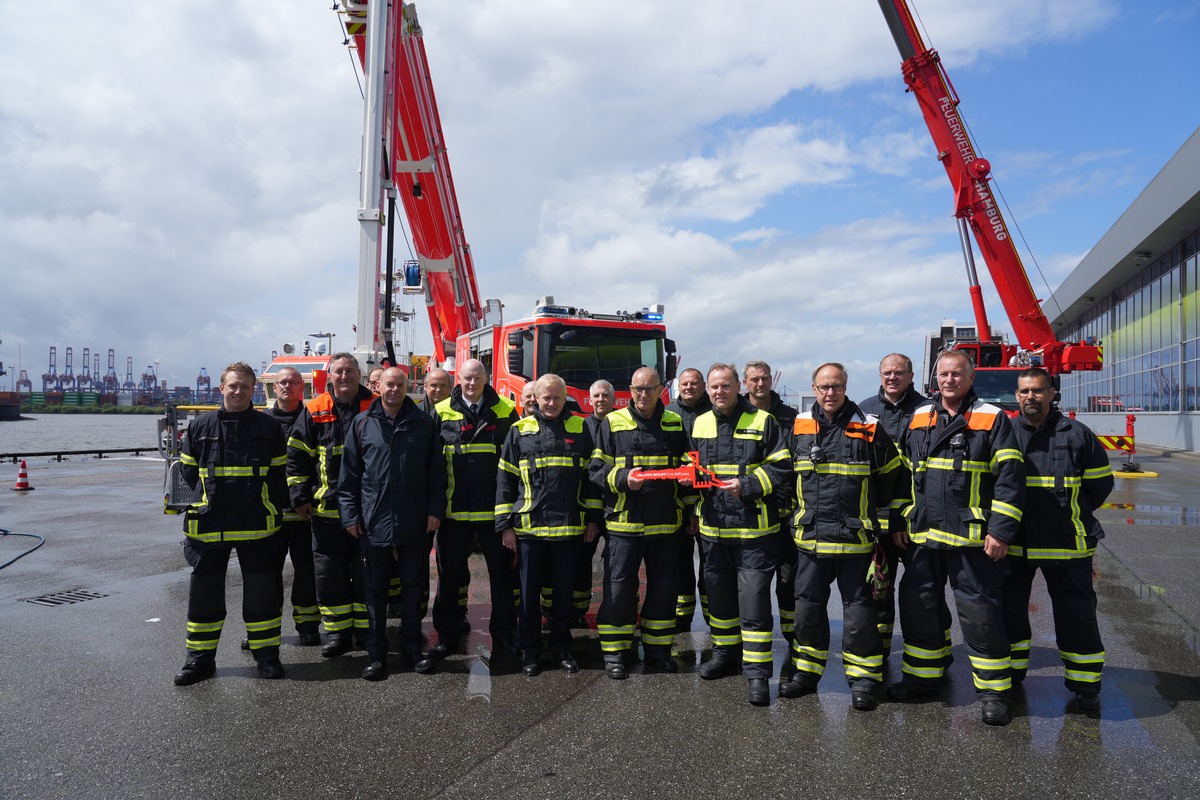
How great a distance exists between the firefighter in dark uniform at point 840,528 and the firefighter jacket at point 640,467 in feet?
2.56

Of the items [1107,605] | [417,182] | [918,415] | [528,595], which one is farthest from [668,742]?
[417,182]

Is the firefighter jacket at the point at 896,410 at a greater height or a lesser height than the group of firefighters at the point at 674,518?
greater

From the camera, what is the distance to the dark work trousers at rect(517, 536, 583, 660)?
4.62 metres

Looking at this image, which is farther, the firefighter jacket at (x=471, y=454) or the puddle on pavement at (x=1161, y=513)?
the puddle on pavement at (x=1161, y=513)

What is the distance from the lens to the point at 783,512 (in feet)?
14.7

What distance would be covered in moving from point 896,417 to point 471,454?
2.61m

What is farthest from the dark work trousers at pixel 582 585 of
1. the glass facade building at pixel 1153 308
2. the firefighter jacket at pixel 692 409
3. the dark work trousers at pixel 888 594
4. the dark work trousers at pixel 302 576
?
the glass facade building at pixel 1153 308

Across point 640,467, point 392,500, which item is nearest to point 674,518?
point 640,467

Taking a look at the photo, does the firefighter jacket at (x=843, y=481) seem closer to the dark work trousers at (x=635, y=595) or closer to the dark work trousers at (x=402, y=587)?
the dark work trousers at (x=635, y=595)

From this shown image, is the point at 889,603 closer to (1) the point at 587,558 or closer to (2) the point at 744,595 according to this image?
(2) the point at 744,595

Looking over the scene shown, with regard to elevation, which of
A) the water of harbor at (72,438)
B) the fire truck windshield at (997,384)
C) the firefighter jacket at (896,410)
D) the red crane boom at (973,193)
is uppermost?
the red crane boom at (973,193)

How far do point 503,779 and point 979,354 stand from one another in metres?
15.9

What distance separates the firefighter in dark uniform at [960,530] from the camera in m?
3.83

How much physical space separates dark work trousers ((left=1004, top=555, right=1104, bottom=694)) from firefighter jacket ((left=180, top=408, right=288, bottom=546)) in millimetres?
4275
